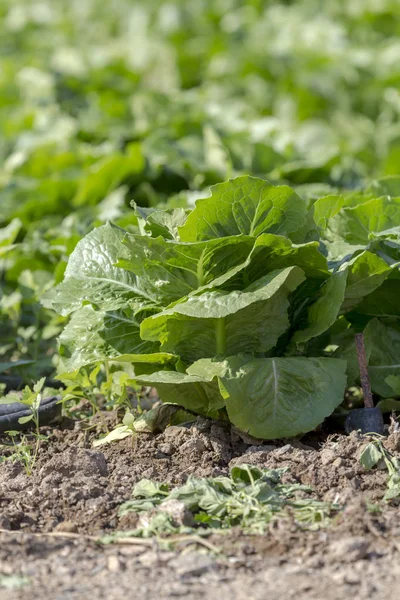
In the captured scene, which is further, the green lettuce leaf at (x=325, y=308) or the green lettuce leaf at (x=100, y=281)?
the green lettuce leaf at (x=100, y=281)

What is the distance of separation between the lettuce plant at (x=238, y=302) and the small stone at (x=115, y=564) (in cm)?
80

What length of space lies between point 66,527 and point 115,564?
321mm

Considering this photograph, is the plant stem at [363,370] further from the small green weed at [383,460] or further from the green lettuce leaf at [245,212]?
the green lettuce leaf at [245,212]

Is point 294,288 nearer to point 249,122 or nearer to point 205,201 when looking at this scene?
point 205,201

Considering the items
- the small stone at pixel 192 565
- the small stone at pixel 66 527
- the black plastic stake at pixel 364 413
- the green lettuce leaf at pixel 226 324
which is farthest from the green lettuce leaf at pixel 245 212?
the small stone at pixel 192 565

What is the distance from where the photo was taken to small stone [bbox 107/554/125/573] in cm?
261

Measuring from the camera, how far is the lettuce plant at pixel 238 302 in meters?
3.35

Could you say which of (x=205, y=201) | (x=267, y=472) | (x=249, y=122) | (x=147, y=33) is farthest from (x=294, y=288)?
(x=147, y=33)

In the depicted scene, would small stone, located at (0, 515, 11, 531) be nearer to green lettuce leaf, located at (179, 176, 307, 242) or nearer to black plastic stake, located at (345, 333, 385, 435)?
green lettuce leaf, located at (179, 176, 307, 242)

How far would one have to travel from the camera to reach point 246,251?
3424 millimetres

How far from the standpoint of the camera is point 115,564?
2.62 m

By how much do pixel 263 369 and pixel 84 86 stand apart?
606 centimetres

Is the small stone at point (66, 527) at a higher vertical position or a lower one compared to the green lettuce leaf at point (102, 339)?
lower

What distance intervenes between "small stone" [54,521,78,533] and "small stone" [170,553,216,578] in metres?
0.41
